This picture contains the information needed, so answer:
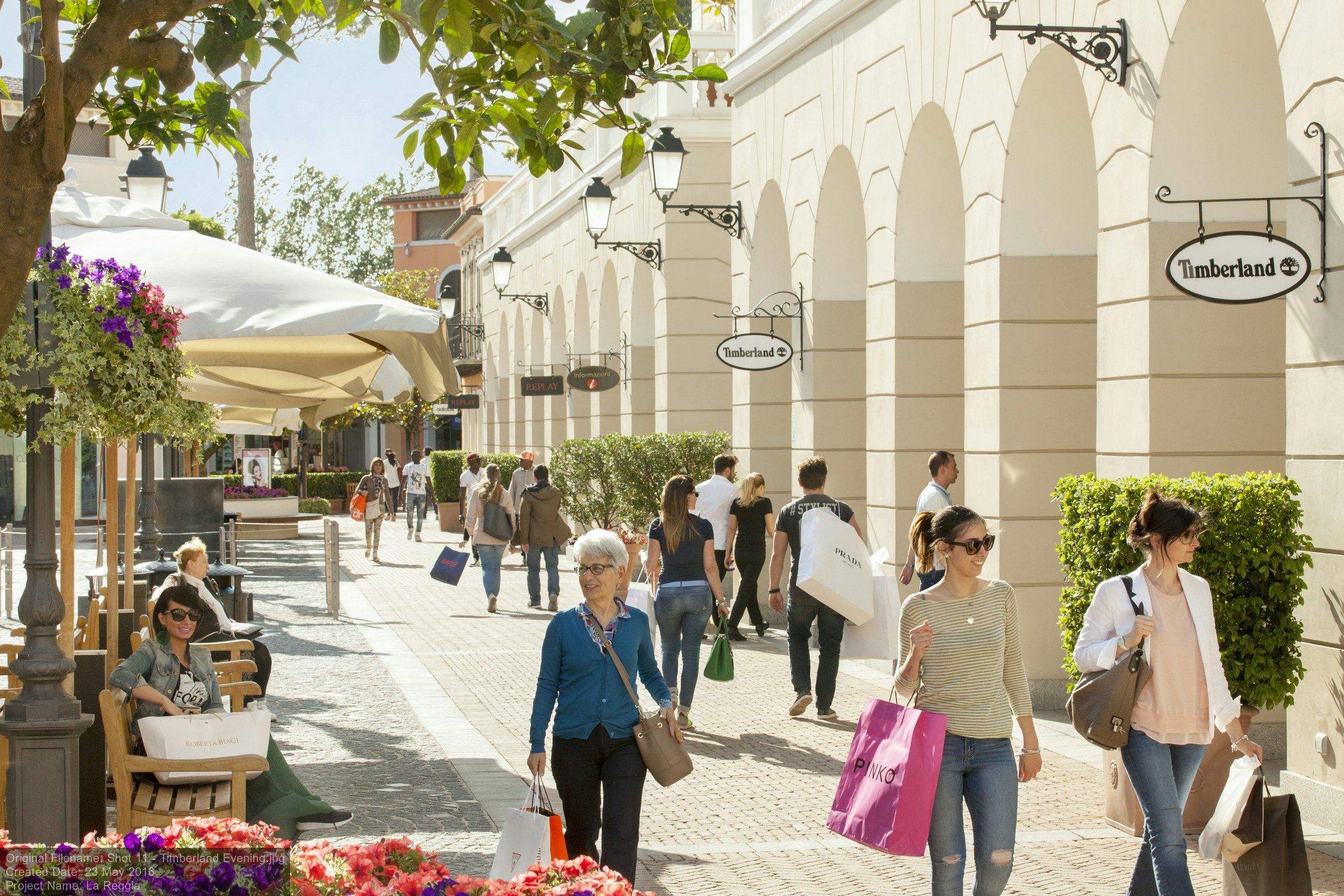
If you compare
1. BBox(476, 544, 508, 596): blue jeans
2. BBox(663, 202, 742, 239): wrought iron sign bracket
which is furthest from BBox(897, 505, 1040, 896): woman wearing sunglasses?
BBox(476, 544, 508, 596): blue jeans

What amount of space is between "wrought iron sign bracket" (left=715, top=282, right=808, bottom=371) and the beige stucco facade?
119mm

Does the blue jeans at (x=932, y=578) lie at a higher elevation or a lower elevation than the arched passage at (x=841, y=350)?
lower

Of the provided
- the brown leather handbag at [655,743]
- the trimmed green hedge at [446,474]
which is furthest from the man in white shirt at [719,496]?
the trimmed green hedge at [446,474]

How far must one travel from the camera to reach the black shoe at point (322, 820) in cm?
693

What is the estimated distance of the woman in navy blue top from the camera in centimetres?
1031

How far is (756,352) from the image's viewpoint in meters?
15.0

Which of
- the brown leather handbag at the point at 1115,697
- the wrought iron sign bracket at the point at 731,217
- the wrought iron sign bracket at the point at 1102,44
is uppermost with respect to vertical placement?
the wrought iron sign bracket at the point at 731,217

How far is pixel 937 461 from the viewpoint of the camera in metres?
11.2

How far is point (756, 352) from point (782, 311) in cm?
142

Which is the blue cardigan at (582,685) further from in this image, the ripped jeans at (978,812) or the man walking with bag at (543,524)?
the man walking with bag at (543,524)

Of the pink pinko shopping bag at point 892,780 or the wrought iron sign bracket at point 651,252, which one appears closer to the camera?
the pink pinko shopping bag at point 892,780

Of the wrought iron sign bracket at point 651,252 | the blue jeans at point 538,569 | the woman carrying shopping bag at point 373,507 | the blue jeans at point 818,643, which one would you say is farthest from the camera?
the woman carrying shopping bag at point 373,507

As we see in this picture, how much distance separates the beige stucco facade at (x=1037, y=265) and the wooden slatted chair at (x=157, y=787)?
5138mm

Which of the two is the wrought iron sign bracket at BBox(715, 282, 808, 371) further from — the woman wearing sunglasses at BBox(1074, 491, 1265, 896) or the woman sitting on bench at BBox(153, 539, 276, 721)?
the woman wearing sunglasses at BBox(1074, 491, 1265, 896)
